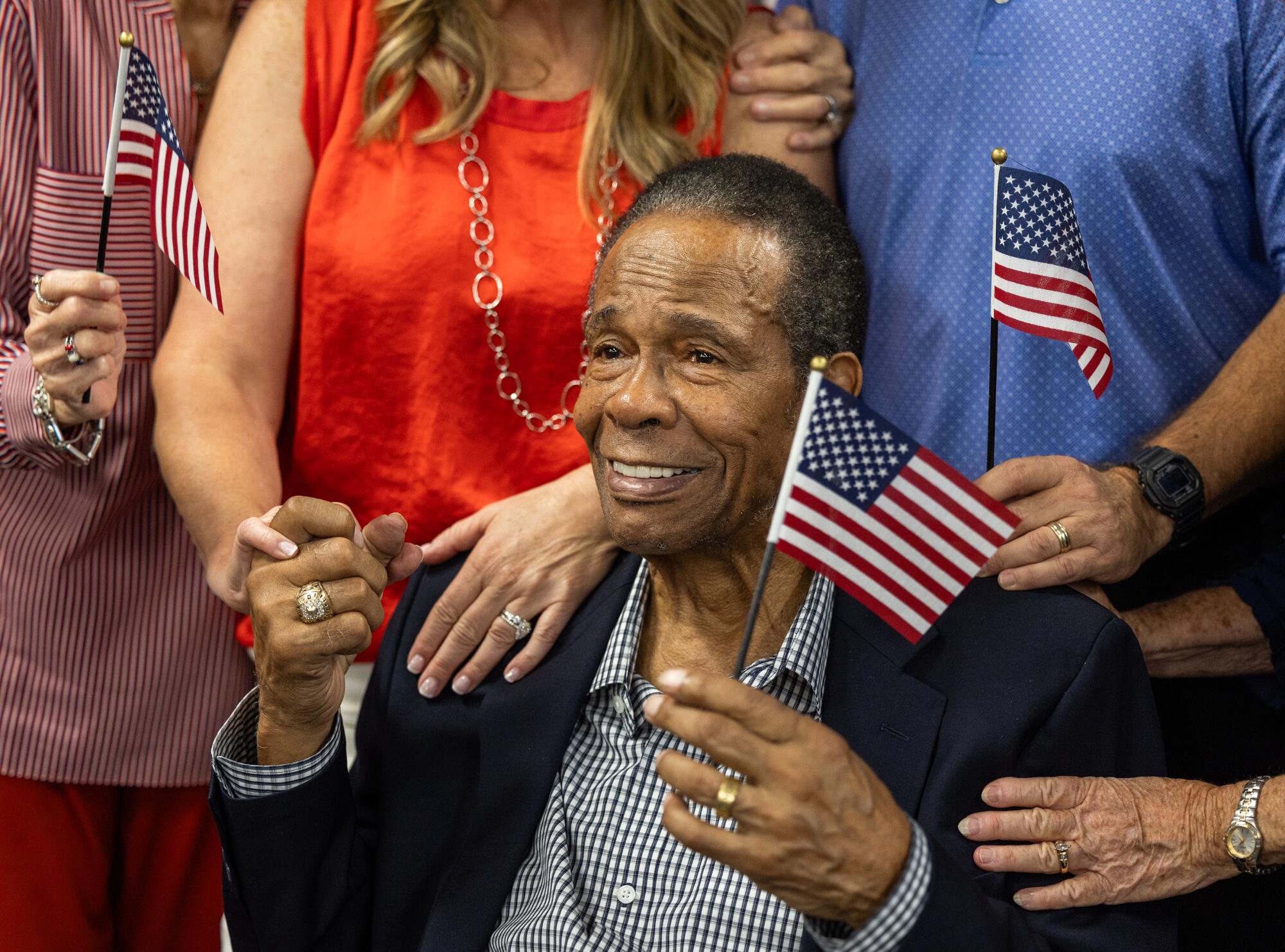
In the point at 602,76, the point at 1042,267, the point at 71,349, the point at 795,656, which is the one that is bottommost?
the point at 795,656

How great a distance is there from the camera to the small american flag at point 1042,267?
8.91 feet

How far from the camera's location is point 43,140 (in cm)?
306

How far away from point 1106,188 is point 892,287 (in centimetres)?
47

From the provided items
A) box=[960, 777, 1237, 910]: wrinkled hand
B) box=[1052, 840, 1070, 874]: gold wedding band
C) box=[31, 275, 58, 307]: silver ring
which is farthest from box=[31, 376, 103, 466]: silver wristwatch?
box=[1052, 840, 1070, 874]: gold wedding band

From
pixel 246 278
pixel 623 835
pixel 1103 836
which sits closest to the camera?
pixel 1103 836

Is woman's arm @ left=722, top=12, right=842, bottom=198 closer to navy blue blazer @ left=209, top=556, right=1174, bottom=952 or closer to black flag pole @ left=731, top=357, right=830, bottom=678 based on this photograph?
navy blue blazer @ left=209, top=556, right=1174, bottom=952

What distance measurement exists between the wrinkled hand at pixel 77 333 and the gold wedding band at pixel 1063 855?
5.90 ft

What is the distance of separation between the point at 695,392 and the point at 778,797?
0.79 meters

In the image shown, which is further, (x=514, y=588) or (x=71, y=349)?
(x=514, y=588)

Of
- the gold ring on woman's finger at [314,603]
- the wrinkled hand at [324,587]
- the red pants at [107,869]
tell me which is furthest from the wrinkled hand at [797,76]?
the red pants at [107,869]

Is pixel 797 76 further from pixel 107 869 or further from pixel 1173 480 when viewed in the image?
pixel 107 869

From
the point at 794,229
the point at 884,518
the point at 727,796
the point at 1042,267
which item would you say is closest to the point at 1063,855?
the point at 884,518

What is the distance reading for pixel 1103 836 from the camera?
8.22 feet

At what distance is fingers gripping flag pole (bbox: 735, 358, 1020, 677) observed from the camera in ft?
7.23
